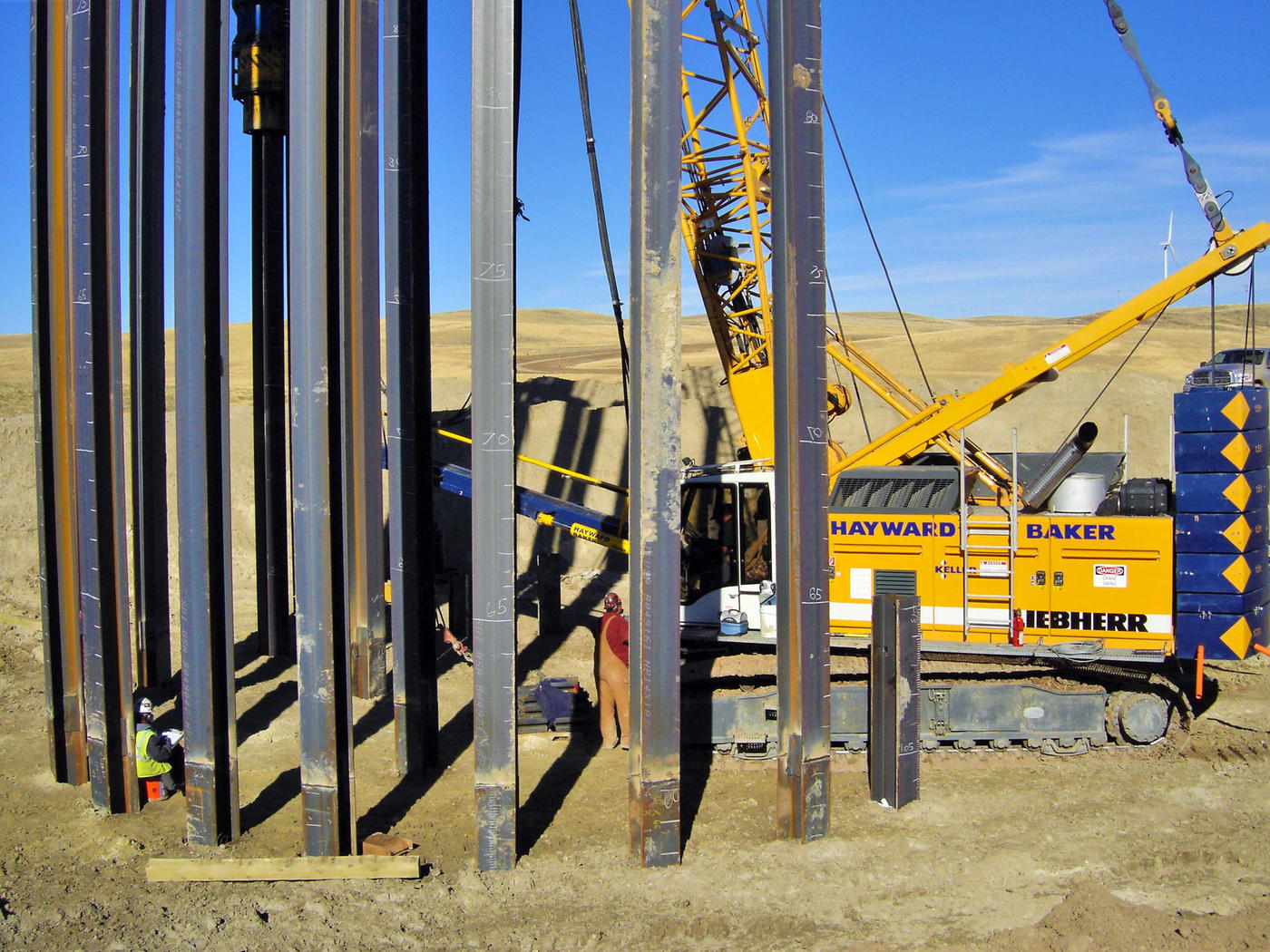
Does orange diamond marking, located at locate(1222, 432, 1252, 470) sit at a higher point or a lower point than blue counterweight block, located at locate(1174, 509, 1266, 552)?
higher

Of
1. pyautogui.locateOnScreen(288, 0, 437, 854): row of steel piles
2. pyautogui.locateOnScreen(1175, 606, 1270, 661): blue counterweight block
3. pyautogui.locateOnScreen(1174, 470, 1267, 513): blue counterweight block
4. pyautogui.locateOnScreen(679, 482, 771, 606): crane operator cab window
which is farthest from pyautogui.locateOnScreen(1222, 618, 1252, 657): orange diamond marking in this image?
pyautogui.locateOnScreen(288, 0, 437, 854): row of steel piles

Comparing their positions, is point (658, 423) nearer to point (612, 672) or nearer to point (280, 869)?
point (612, 672)

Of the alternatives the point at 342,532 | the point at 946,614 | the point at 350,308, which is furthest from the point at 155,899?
the point at 946,614

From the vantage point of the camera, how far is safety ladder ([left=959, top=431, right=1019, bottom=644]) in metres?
9.86

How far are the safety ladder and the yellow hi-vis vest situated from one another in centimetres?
708

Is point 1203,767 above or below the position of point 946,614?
below

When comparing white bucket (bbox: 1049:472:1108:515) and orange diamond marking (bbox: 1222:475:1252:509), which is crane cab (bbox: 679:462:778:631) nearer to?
white bucket (bbox: 1049:472:1108:515)

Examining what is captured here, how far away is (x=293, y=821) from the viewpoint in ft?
26.9

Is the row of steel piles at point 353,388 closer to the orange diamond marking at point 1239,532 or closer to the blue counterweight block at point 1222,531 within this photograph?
the blue counterweight block at point 1222,531

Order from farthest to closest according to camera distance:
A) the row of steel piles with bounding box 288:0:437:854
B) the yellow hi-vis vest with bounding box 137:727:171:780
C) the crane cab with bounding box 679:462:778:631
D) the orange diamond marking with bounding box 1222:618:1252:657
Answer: the crane cab with bounding box 679:462:778:631 → the orange diamond marking with bounding box 1222:618:1252:657 → the yellow hi-vis vest with bounding box 137:727:171:780 → the row of steel piles with bounding box 288:0:437:854

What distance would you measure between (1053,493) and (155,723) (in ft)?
30.3

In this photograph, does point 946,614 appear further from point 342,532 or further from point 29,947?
point 29,947

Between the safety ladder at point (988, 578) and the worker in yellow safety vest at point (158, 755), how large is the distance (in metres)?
6.99

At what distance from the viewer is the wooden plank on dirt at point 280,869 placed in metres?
6.99
